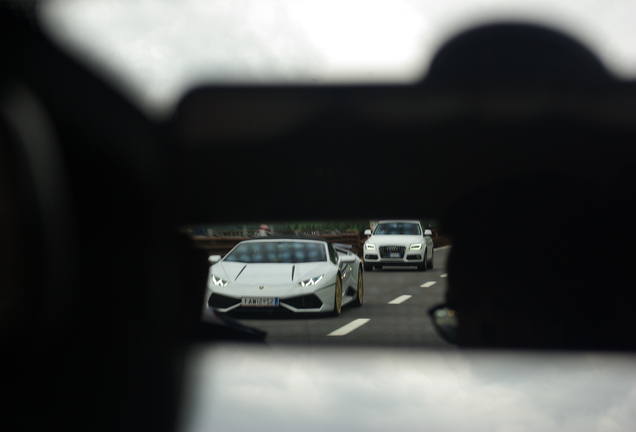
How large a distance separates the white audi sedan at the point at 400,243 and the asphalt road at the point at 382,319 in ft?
0.11

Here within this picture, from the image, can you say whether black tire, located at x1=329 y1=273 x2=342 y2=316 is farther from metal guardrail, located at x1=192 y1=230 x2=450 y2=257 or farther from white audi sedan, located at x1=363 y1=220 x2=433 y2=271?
metal guardrail, located at x1=192 y1=230 x2=450 y2=257

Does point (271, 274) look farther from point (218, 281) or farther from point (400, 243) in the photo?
point (400, 243)

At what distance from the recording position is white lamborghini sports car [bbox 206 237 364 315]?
60.7 inches

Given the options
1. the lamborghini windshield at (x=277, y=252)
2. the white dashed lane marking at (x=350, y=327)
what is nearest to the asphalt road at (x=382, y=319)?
the white dashed lane marking at (x=350, y=327)

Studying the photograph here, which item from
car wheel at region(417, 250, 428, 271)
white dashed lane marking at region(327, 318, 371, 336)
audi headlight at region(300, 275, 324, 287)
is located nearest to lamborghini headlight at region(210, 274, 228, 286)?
audi headlight at region(300, 275, 324, 287)

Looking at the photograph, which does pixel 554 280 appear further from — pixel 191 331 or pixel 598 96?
pixel 191 331

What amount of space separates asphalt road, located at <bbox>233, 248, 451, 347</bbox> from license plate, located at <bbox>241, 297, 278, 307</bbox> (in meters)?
0.03

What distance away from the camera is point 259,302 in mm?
1611

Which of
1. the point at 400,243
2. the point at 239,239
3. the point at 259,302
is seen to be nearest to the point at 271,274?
the point at 259,302

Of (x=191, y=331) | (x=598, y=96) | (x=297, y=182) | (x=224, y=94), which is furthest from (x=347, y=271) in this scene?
(x=598, y=96)

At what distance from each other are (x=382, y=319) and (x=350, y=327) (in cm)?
18

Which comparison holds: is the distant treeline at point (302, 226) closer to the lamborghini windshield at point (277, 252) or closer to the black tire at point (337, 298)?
the lamborghini windshield at point (277, 252)

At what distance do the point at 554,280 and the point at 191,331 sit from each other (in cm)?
81

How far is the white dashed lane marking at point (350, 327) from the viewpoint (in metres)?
1.68
